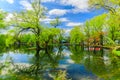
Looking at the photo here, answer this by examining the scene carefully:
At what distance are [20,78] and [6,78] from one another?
1162 millimetres

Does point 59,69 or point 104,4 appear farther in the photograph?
point 104,4

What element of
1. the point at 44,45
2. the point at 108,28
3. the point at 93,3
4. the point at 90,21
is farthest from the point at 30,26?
the point at 90,21

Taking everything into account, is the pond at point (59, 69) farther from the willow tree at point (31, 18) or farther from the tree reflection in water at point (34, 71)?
the willow tree at point (31, 18)

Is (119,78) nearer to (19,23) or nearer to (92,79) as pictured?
(92,79)

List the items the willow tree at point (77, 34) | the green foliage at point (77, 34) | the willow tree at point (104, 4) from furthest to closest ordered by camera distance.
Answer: the green foliage at point (77, 34), the willow tree at point (77, 34), the willow tree at point (104, 4)

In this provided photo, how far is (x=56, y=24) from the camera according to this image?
75812mm

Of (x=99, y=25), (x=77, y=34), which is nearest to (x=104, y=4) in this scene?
(x=99, y=25)

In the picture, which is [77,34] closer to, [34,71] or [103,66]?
[103,66]

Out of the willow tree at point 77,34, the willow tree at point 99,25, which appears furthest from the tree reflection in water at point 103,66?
the willow tree at point 77,34

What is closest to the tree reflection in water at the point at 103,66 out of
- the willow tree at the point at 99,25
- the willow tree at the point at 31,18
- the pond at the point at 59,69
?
the pond at the point at 59,69

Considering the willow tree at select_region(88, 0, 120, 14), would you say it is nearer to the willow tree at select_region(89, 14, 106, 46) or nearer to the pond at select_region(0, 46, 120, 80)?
the pond at select_region(0, 46, 120, 80)

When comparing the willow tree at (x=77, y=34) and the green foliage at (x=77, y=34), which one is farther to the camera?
the green foliage at (x=77, y=34)

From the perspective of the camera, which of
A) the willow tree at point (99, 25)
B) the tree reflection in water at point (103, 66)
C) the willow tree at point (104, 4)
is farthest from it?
the willow tree at point (99, 25)

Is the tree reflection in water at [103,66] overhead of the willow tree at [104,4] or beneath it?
beneath
